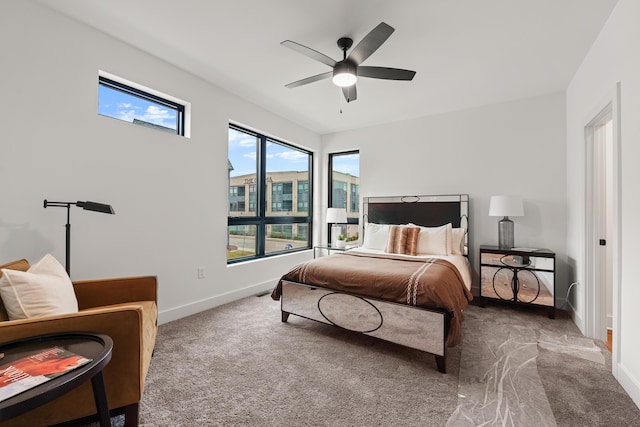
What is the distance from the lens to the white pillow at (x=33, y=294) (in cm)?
145

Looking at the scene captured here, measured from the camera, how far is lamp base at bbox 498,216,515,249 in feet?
11.9

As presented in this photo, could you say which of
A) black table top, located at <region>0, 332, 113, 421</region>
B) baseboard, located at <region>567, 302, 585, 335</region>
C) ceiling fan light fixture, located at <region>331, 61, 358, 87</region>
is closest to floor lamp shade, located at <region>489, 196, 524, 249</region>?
baseboard, located at <region>567, 302, 585, 335</region>

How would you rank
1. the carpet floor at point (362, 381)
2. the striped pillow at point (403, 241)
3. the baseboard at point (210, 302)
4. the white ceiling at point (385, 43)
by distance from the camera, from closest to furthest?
1. the carpet floor at point (362, 381)
2. the white ceiling at point (385, 43)
3. the baseboard at point (210, 302)
4. the striped pillow at point (403, 241)

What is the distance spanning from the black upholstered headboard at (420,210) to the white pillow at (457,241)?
0.11 meters

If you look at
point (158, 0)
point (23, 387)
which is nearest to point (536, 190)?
point (158, 0)

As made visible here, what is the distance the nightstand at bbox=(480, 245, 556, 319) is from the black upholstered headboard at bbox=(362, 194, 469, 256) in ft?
1.82

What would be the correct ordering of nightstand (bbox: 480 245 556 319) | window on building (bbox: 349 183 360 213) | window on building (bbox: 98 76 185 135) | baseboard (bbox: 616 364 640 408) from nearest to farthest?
baseboard (bbox: 616 364 640 408), window on building (bbox: 98 76 185 135), nightstand (bbox: 480 245 556 319), window on building (bbox: 349 183 360 213)

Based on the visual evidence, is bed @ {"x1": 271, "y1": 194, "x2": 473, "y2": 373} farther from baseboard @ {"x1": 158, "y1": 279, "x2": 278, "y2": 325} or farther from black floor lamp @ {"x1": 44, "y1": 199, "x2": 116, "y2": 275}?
black floor lamp @ {"x1": 44, "y1": 199, "x2": 116, "y2": 275}

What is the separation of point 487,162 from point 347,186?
229cm

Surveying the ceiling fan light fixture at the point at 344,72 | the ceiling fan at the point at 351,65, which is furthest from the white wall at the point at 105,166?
the ceiling fan light fixture at the point at 344,72

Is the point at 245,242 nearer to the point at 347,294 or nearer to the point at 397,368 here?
the point at 347,294

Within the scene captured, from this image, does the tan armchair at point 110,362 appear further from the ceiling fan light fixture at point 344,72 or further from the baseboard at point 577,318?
the baseboard at point 577,318

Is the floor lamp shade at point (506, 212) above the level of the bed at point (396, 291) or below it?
above

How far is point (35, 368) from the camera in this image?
3.59 feet
